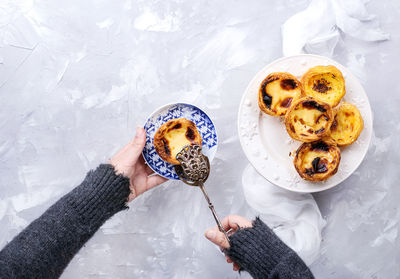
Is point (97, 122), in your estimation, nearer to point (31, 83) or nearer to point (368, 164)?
point (31, 83)

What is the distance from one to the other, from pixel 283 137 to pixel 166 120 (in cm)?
36

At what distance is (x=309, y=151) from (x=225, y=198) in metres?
0.33

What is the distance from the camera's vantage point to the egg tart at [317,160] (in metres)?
1.10

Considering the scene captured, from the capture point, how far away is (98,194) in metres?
1.11

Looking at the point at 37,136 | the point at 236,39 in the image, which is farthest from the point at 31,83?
the point at 236,39

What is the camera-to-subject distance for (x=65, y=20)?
4.28 ft

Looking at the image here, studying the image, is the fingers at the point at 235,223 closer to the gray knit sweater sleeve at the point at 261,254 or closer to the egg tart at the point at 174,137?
the gray knit sweater sleeve at the point at 261,254

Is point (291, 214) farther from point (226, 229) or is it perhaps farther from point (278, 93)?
point (278, 93)

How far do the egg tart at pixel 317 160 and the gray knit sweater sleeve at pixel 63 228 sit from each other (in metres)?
0.51

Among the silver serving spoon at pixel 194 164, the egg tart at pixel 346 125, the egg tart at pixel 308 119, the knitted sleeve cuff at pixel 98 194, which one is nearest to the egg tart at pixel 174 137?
the silver serving spoon at pixel 194 164

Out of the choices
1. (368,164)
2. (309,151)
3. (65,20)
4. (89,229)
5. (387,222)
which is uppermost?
(65,20)

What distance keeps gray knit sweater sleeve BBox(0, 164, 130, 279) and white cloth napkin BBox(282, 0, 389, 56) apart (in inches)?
28.1

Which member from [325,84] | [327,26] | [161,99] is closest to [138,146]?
[161,99]

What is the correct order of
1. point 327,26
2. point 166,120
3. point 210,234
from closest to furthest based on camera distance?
point 210,234
point 166,120
point 327,26
